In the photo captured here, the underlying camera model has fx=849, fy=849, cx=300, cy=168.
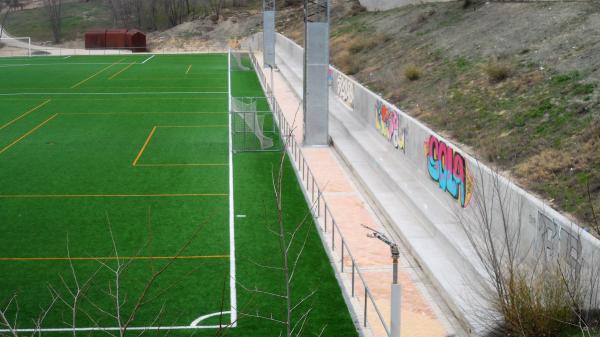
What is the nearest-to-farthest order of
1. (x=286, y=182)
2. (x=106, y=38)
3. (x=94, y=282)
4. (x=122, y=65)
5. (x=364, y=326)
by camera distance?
(x=364, y=326), (x=94, y=282), (x=286, y=182), (x=122, y=65), (x=106, y=38)

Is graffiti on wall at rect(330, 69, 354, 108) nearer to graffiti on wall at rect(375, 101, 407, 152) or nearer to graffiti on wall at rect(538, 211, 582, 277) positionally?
graffiti on wall at rect(375, 101, 407, 152)

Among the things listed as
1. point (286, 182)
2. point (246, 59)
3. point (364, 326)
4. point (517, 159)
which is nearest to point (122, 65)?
point (246, 59)

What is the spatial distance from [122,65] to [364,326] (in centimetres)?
5411

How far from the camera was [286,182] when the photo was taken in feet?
84.5

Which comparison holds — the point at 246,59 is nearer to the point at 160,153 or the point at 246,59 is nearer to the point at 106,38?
the point at 106,38

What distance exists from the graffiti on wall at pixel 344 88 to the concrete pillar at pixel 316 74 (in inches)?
200

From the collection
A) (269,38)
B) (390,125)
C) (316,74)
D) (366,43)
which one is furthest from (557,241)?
(269,38)

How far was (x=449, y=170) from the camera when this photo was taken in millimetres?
20047

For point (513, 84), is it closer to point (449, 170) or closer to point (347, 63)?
point (449, 170)

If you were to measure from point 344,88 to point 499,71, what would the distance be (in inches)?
477

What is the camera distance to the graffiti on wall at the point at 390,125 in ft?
83.5

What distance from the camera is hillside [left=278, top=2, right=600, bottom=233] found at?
60.6 feet

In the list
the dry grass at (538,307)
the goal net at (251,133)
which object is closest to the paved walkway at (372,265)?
the dry grass at (538,307)

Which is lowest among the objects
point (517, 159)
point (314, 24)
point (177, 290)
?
point (177, 290)
